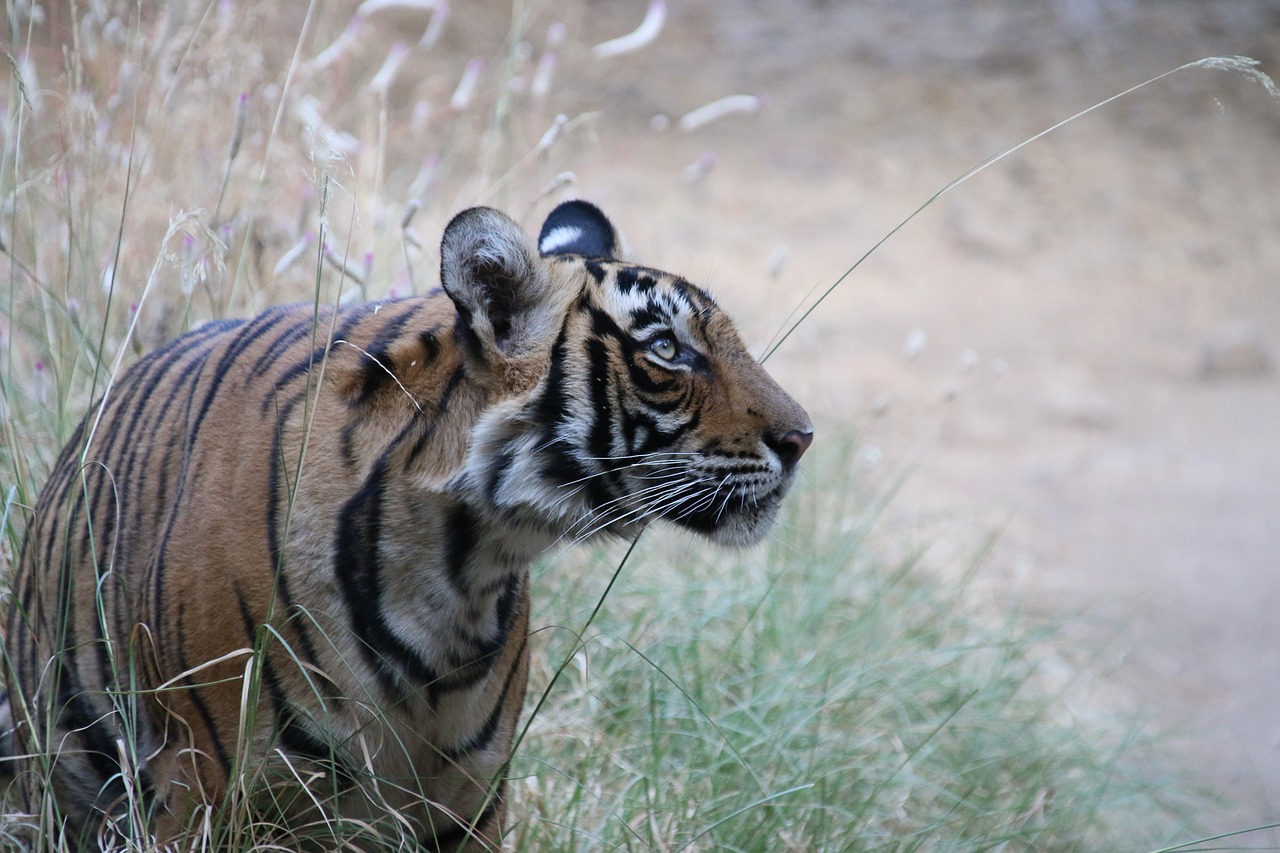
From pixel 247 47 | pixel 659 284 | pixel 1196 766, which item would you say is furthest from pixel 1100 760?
pixel 247 47

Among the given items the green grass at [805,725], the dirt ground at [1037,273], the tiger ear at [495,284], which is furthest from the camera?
the dirt ground at [1037,273]

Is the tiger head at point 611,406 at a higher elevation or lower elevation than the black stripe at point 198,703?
higher

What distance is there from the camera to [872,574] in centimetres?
431

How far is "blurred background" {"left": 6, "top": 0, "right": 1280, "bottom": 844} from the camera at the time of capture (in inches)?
148

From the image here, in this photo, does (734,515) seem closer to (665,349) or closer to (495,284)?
(665,349)

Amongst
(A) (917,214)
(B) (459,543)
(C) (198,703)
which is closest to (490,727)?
(B) (459,543)

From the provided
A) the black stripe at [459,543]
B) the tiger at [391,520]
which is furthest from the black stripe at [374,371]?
the black stripe at [459,543]

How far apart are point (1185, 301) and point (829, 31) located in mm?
4035

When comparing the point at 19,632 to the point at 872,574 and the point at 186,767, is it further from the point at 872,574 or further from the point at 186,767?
the point at 872,574

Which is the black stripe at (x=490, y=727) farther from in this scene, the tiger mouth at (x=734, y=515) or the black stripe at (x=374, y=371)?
the black stripe at (x=374, y=371)

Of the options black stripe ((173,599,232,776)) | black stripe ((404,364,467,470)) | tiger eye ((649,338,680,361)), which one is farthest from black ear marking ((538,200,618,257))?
black stripe ((173,599,232,776))

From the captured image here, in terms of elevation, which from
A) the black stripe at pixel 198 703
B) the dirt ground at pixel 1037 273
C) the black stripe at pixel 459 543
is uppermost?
the black stripe at pixel 459 543

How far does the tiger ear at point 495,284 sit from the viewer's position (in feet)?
5.95

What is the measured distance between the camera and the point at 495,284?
190 centimetres
